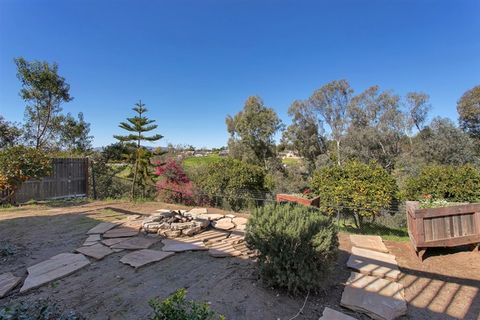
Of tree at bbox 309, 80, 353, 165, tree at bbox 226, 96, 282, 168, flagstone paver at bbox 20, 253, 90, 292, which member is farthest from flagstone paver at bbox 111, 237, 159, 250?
tree at bbox 309, 80, 353, 165

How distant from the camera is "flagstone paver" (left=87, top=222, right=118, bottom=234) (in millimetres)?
4254

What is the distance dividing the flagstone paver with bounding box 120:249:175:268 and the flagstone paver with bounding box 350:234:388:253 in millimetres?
2928

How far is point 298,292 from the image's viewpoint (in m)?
2.39

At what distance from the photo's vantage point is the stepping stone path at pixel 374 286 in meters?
2.21

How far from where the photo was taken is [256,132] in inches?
720

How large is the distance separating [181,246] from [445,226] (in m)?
3.77

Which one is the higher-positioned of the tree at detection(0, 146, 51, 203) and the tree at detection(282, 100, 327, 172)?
the tree at detection(282, 100, 327, 172)

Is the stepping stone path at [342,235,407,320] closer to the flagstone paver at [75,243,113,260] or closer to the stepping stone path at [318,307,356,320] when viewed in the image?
the stepping stone path at [318,307,356,320]

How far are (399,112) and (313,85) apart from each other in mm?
6240

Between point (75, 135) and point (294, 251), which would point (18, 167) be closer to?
point (75, 135)

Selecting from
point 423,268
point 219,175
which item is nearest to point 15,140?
point 219,175

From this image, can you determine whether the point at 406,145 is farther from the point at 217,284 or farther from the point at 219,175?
the point at 217,284

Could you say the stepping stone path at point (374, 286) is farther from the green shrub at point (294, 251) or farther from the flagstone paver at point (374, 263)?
the green shrub at point (294, 251)

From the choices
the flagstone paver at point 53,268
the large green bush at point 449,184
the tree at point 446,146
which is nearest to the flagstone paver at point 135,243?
the flagstone paver at point 53,268
